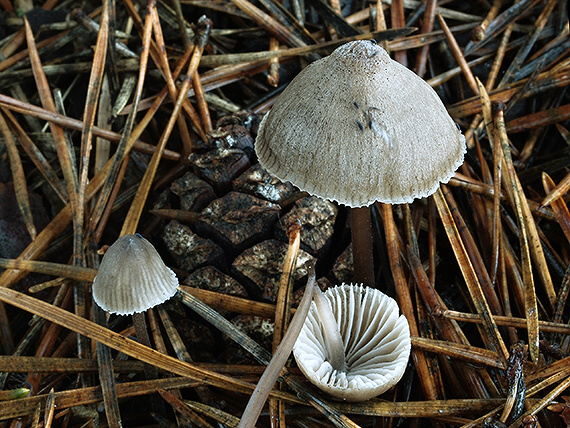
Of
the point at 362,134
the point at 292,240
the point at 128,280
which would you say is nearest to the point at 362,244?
the point at 292,240

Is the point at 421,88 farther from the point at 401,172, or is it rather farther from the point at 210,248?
the point at 210,248

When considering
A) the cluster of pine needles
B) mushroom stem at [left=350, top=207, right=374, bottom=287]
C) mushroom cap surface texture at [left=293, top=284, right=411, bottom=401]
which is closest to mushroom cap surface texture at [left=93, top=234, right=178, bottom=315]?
the cluster of pine needles

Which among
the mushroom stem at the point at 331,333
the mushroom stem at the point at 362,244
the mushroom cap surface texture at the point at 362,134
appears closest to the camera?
the mushroom cap surface texture at the point at 362,134

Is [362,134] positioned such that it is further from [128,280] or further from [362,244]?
[128,280]

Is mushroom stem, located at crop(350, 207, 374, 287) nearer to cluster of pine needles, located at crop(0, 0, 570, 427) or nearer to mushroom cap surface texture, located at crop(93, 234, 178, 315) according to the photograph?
cluster of pine needles, located at crop(0, 0, 570, 427)

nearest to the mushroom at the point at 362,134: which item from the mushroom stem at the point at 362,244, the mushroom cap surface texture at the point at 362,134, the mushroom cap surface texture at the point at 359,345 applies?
the mushroom cap surface texture at the point at 362,134

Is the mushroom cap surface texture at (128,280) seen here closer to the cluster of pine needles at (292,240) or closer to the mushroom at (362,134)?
the cluster of pine needles at (292,240)
